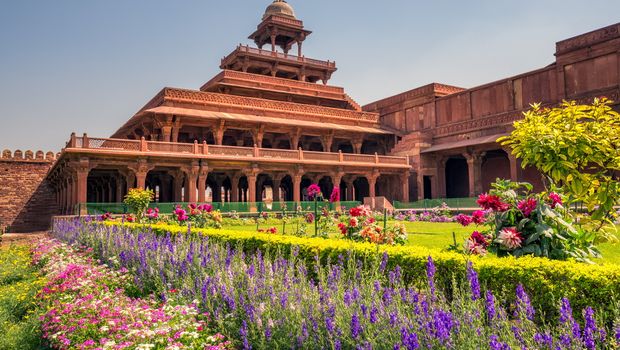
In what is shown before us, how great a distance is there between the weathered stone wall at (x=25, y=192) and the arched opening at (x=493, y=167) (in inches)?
1251

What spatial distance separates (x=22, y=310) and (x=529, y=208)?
25.5ft

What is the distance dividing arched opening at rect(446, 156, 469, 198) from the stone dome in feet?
61.8

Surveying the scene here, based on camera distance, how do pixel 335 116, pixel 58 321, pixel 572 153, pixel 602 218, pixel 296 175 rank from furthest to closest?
pixel 335 116 < pixel 296 175 < pixel 602 218 < pixel 572 153 < pixel 58 321

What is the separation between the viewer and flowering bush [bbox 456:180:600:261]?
220 inches

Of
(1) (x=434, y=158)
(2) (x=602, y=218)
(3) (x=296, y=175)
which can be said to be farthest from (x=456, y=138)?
(2) (x=602, y=218)

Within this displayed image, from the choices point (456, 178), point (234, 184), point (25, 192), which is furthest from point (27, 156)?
point (456, 178)

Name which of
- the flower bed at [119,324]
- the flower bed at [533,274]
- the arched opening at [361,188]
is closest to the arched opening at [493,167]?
the arched opening at [361,188]

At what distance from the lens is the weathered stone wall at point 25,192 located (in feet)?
109

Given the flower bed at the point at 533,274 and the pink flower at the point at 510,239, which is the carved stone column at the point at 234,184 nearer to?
the flower bed at the point at 533,274

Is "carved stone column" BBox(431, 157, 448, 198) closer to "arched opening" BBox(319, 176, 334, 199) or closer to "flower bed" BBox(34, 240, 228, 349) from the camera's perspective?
"arched opening" BBox(319, 176, 334, 199)

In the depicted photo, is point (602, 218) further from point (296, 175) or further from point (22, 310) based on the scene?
point (296, 175)

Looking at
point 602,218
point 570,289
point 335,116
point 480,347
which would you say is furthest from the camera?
point 335,116

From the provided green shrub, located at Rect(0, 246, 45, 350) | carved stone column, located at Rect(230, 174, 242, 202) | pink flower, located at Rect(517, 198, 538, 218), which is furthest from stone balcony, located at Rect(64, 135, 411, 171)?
pink flower, located at Rect(517, 198, 538, 218)

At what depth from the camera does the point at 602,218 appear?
626cm
